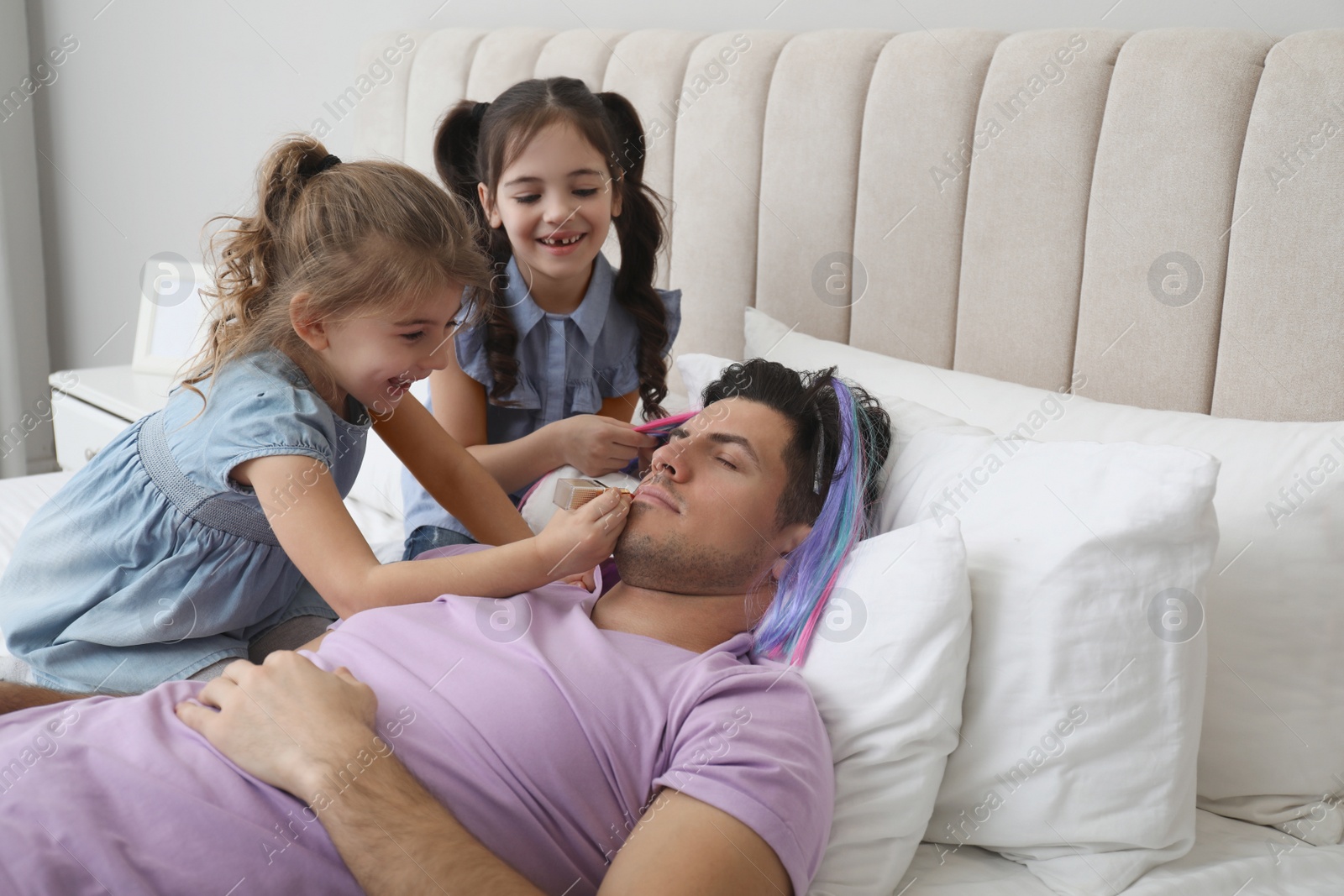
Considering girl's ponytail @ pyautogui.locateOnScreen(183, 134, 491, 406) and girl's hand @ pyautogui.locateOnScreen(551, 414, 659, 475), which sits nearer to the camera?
girl's ponytail @ pyautogui.locateOnScreen(183, 134, 491, 406)

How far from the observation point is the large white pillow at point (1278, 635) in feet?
3.91

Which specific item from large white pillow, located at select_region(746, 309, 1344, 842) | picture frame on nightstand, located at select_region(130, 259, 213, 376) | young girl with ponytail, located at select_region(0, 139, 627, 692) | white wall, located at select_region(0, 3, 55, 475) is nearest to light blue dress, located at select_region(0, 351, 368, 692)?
young girl with ponytail, located at select_region(0, 139, 627, 692)

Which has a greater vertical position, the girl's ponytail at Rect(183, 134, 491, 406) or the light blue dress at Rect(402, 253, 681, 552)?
the girl's ponytail at Rect(183, 134, 491, 406)

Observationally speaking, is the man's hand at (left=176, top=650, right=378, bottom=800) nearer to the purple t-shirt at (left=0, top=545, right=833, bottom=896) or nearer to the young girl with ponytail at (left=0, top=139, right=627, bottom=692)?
the purple t-shirt at (left=0, top=545, right=833, bottom=896)

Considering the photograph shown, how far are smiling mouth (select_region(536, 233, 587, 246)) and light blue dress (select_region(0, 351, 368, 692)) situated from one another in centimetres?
51

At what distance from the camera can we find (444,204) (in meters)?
1.38

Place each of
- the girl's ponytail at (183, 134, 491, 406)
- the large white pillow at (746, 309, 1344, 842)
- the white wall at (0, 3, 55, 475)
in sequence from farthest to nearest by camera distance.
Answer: the white wall at (0, 3, 55, 475) < the girl's ponytail at (183, 134, 491, 406) < the large white pillow at (746, 309, 1344, 842)

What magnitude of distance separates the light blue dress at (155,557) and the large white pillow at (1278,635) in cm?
112

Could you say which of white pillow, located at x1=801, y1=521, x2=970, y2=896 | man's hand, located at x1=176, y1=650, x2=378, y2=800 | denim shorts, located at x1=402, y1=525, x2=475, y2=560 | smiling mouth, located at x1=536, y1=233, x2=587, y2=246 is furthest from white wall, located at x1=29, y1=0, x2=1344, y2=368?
man's hand, located at x1=176, y1=650, x2=378, y2=800

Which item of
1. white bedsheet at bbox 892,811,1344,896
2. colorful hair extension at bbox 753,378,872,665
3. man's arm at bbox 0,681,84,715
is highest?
colorful hair extension at bbox 753,378,872,665

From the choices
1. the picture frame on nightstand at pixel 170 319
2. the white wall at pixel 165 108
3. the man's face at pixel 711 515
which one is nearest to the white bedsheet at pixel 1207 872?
the man's face at pixel 711 515

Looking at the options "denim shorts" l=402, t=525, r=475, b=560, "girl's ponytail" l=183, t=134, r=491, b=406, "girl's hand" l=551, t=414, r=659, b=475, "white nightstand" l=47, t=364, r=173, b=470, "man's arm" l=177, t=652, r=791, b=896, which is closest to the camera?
"man's arm" l=177, t=652, r=791, b=896

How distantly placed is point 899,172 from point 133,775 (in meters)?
1.44

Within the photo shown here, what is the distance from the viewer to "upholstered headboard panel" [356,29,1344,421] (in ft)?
4.53
